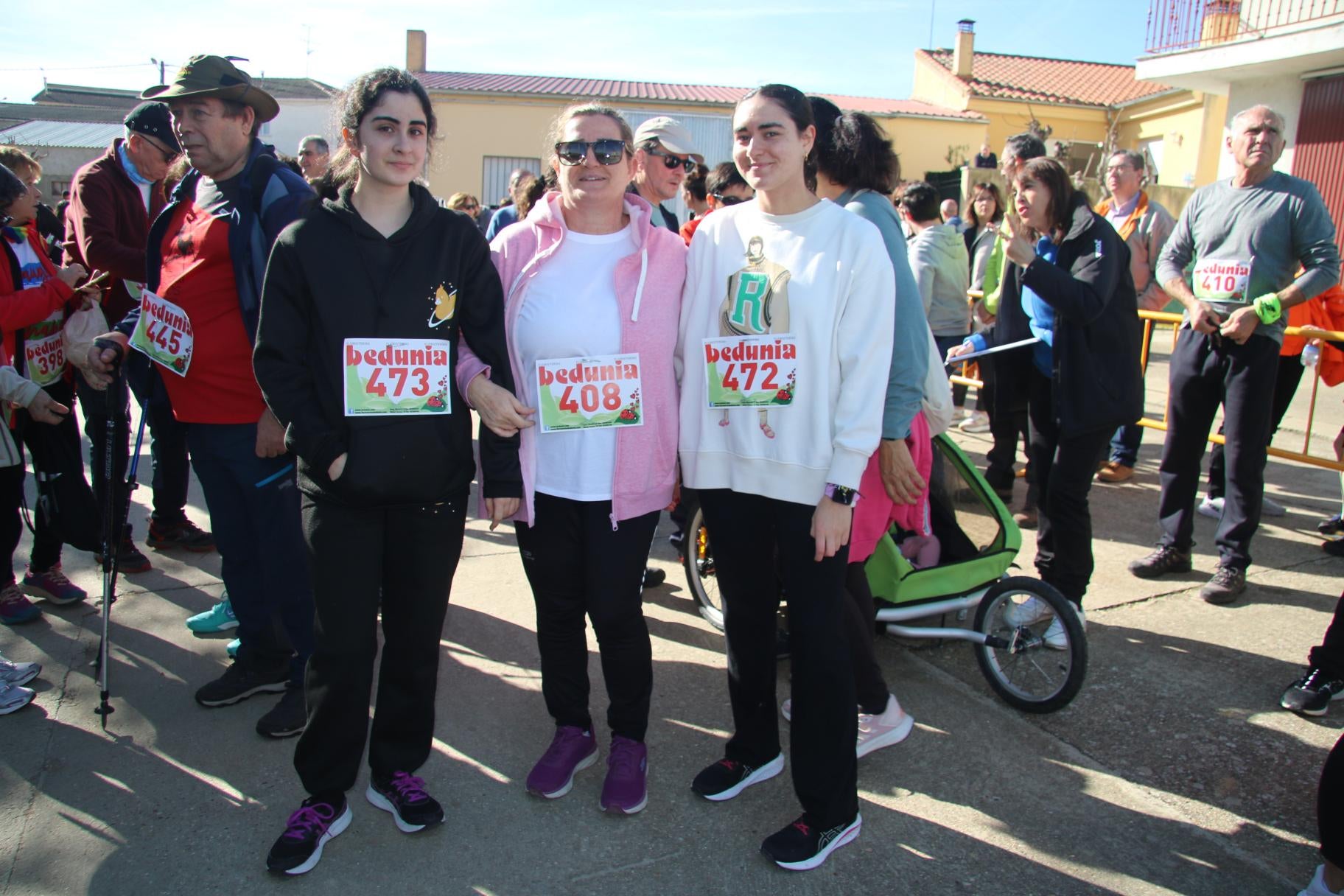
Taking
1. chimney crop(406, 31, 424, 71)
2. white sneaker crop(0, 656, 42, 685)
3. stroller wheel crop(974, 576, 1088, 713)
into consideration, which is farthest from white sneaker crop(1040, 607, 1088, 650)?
chimney crop(406, 31, 424, 71)

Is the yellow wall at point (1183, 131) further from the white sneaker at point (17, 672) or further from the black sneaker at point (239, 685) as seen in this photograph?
the white sneaker at point (17, 672)

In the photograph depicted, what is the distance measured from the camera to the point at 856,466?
241 cm

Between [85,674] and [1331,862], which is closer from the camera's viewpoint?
[1331,862]

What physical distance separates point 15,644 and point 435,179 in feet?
83.5

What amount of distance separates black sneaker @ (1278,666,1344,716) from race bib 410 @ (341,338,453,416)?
3.25 metres

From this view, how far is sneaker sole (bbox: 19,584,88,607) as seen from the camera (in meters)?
4.21

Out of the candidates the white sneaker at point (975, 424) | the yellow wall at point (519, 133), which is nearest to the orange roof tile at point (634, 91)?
the yellow wall at point (519, 133)

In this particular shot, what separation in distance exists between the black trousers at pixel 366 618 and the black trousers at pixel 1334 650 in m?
3.16

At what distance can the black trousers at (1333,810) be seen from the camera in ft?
7.45

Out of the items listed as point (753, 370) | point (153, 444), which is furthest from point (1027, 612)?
point (153, 444)

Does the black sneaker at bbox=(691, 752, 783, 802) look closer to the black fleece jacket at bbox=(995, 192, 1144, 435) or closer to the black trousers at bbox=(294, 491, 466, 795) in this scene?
the black trousers at bbox=(294, 491, 466, 795)

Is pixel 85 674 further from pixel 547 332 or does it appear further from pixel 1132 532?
pixel 1132 532

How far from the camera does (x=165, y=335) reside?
10.3ft

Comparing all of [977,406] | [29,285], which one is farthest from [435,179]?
[29,285]
